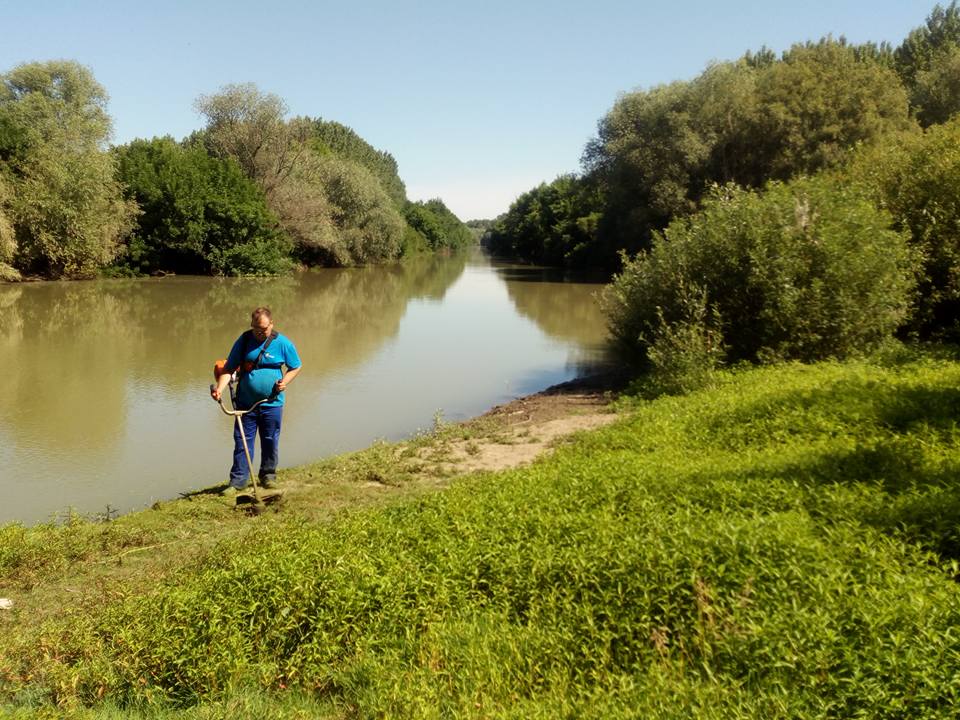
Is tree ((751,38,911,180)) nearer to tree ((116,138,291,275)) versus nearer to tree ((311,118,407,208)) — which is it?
tree ((116,138,291,275))

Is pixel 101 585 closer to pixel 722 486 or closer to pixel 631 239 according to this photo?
pixel 722 486

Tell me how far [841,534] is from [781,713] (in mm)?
1884

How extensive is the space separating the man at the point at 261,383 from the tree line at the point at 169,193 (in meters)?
32.8

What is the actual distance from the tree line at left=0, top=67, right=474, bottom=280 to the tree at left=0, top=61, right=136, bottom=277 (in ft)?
0.21

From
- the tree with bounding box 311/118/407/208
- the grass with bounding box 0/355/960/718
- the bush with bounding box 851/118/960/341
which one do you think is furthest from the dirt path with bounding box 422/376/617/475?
the tree with bounding box 311/118/407/208

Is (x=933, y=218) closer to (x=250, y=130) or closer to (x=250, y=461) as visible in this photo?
(x=250, y=461)

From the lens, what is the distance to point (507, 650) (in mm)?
3869

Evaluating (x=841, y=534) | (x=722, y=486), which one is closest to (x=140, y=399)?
(x=722, y=486)

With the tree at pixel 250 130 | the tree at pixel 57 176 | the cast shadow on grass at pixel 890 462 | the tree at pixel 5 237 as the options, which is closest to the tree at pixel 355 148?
the tree at pixel 250 130

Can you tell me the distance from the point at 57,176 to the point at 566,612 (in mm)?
→ 40638

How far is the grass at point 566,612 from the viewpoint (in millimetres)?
3363

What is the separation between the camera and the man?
809cm

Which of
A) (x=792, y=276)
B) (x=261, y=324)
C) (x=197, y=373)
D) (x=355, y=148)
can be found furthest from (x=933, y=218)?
(x=355, y=148)

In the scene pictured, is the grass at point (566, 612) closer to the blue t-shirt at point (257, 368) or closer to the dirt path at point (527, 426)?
the blue t-shirt at point (257, 368)
